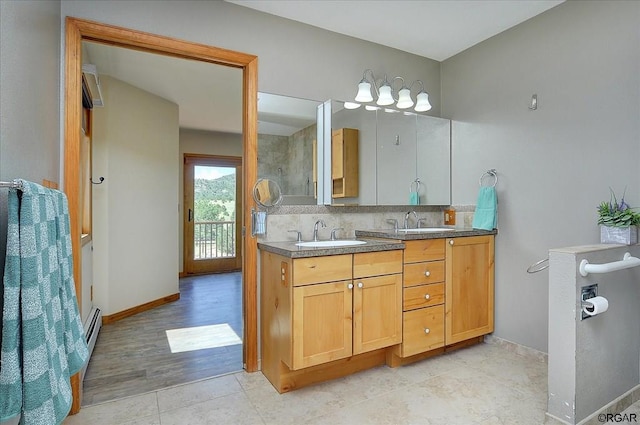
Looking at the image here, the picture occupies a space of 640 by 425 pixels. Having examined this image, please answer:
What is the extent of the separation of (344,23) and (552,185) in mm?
1944

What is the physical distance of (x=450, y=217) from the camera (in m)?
3.30

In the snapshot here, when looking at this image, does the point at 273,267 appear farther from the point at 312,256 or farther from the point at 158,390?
the point at 158,390

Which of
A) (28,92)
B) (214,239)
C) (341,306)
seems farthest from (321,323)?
(214,239)

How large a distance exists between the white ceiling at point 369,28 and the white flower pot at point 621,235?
1.60 metres

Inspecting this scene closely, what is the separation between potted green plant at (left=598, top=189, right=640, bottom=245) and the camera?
2.06 metres

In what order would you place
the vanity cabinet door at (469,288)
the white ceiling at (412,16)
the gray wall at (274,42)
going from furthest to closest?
the vanity cabinet door at (469,288), the white ceiling at (412,16), the gray wall at (274,42)

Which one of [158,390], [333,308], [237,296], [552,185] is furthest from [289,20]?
[237,296]

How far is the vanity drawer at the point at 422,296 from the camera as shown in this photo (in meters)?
2.46

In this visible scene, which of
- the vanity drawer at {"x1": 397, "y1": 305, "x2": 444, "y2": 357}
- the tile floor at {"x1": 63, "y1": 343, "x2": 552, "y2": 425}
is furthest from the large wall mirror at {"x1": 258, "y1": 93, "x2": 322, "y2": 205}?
the tile floor at {"x1": 63, "y1": 343, "x2": 552, "y2": 425}

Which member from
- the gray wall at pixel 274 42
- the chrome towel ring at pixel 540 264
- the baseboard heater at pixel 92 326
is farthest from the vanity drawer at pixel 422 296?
the baseboard heater at pixel 92 326

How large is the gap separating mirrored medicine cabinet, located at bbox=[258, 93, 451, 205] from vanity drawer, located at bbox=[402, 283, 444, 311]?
79 centimetres

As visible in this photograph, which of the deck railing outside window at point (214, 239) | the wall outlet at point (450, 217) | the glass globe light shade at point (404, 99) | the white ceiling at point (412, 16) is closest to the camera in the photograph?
the white ceiling at point (412, 16)

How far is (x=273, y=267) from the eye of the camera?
229 centimetres

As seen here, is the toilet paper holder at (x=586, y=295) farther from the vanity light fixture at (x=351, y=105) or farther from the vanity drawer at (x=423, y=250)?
the vanity light fixture at (x=351, y=105)
